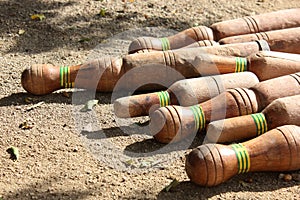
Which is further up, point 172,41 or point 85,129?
point 172,41

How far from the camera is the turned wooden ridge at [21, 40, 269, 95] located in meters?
4.59

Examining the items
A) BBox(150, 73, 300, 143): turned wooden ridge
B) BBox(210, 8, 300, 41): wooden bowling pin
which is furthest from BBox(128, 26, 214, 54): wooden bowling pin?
BBox(150, 73, 300, 143): turned wooden ridge

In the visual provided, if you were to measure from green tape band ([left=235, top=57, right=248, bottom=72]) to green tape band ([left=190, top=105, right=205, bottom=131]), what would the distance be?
1.86 ft

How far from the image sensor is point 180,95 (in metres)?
4.27

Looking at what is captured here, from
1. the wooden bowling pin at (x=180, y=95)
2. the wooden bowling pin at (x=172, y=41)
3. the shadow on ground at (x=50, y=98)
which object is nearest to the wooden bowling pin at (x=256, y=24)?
the wooden bowling pin at (x=172, y=41)

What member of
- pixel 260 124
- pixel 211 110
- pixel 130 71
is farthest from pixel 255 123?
pixel 130 71

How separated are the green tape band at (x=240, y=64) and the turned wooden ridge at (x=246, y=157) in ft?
2.66

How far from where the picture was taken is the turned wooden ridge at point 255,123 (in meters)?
3.97

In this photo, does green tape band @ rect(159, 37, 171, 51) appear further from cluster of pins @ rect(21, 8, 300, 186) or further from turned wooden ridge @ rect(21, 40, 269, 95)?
turned wooden ridge @ rect(21, 40, 269, 95)

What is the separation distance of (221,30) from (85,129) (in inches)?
56.2

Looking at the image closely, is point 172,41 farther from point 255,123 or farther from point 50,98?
point 255,123

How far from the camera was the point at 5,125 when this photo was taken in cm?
439

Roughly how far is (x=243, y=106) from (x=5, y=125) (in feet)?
5.28

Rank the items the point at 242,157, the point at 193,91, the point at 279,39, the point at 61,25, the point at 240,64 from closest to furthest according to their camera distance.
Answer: the point at 242,157 < the point at 193,91 < the point at 240,64 < the point at 279,39 < the point at 61,25
